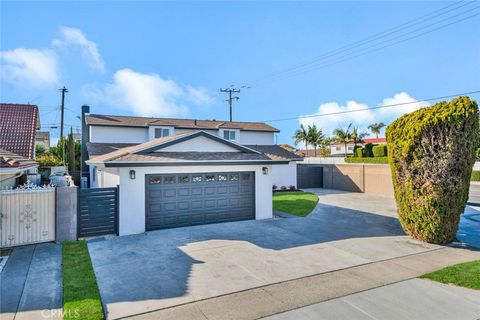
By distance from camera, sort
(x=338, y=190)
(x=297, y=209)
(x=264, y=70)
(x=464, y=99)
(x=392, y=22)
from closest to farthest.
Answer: (x=464, y=99)
(x=297, y=209)
(x=392, y=22)
(x=338, y=190)
(x=264, y=70)

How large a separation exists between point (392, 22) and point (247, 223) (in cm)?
1602

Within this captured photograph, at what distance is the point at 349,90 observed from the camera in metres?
27.6

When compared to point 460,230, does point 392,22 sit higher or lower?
higher

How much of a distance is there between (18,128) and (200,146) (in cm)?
1150

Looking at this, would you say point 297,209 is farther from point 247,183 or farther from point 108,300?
point 108,300

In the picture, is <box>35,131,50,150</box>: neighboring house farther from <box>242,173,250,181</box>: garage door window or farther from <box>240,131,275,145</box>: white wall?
<box>242,173,250,181</box>: garage door window

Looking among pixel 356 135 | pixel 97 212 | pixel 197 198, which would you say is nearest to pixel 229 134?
pixel 197 198

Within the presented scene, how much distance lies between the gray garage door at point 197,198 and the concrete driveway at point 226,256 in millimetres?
596

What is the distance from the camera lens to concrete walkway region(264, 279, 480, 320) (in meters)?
5.05

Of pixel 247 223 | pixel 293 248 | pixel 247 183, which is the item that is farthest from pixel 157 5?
pixel 293 248

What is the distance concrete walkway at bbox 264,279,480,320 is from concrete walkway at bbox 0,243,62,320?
13.3 feet

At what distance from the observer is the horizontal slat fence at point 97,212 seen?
9695mm

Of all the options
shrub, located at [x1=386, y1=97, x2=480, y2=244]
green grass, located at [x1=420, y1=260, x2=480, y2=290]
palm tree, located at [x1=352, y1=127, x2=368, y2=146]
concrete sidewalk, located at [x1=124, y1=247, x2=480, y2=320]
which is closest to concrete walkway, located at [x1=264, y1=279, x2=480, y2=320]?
concrete sidewalk, located at [x1=124, y1=247, x2=480, y2=320]

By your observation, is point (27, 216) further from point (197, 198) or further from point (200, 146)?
point (200, 146)
